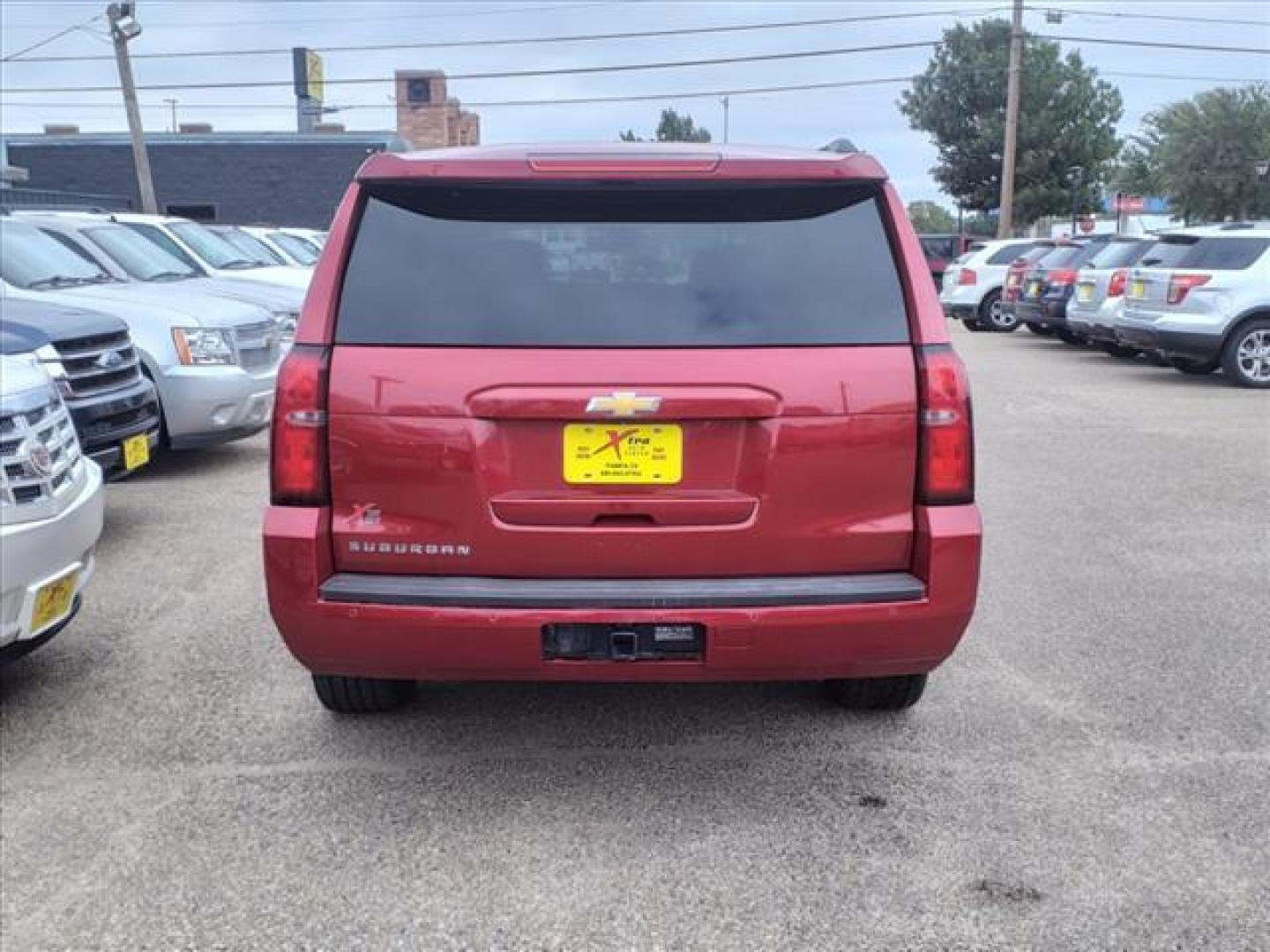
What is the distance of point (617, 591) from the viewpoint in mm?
3363

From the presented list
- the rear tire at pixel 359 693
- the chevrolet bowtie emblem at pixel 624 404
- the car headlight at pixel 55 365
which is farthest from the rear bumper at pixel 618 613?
the car headlight at pixel 55 365

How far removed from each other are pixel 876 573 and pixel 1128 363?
15.1m

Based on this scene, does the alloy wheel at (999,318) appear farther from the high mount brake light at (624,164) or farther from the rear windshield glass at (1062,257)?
the high mount brake light at (624,164)

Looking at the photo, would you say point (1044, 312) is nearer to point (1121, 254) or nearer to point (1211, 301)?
point (1121, 254)

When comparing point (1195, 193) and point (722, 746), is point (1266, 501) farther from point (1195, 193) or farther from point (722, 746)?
point (1195, 193)

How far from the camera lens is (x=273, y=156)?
124 feet

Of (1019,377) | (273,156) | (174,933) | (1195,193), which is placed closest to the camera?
(174,933)

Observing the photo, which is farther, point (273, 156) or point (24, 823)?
point (273, 156)

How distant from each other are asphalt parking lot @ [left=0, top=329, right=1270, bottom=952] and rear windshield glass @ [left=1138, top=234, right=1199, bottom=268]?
9.14 metres

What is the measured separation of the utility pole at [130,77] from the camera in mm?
27344

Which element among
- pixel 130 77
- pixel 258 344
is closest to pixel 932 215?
pixel 130 77

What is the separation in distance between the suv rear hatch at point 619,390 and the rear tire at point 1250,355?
456 inches

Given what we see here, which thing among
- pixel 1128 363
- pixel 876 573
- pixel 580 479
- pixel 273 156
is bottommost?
pixel 1128 363

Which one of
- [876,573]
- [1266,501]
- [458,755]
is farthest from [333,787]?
[1266,501]
